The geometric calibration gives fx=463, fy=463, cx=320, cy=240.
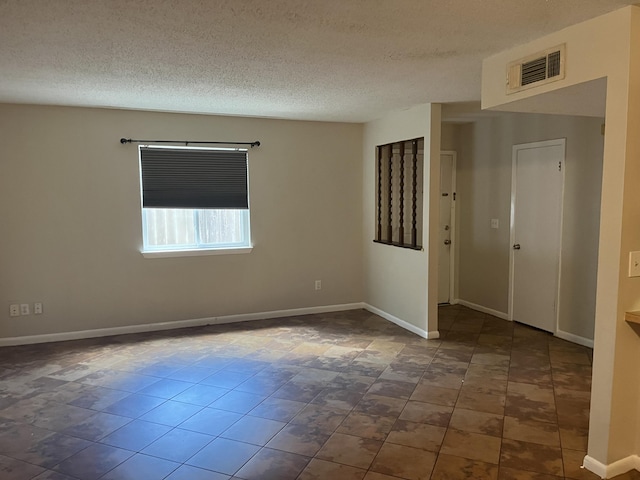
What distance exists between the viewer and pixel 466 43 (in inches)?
104

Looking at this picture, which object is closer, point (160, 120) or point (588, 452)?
point (588, 452)

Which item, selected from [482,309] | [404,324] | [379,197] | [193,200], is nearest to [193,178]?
[193,200]

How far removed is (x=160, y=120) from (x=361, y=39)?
2972 millimetres

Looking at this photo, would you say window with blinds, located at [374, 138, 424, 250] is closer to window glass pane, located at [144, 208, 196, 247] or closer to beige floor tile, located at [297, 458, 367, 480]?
window glass pane, located at [144, 208, 196, 247]

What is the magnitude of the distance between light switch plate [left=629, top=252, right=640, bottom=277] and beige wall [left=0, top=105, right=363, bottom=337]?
372cm

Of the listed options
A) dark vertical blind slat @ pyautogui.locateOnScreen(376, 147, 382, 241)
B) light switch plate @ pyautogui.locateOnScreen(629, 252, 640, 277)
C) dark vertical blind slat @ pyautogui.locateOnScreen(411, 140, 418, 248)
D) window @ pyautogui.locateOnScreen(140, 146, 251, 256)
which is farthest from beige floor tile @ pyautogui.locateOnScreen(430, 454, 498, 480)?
window @ pyautogui.locateOnScreen(140, 146, 251, 256)

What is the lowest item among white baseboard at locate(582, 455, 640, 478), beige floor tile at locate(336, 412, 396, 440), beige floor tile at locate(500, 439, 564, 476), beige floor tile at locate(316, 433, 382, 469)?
beige floor tile at locate(500, 439, 564, 476)

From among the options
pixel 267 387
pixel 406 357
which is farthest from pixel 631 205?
pixel 267 387

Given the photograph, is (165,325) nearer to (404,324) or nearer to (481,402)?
(404,324)

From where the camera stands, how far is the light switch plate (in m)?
2.24

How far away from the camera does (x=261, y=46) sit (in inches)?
105

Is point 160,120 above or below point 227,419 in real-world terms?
above

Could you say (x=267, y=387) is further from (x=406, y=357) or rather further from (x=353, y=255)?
(x=353, y=255)

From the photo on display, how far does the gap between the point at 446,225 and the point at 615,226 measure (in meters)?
3.81
